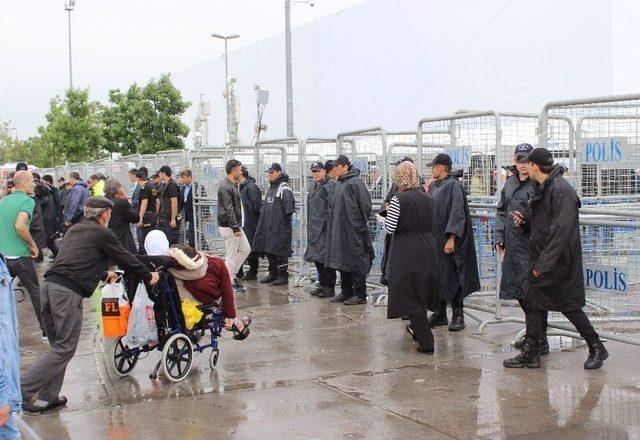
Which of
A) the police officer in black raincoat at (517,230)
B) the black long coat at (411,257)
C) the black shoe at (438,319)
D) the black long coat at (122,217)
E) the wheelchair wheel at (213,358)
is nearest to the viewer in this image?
the wheelchair wheel at (213,358)

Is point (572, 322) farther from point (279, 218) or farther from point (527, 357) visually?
point (279, 218)

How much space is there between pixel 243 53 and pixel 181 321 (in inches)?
2009

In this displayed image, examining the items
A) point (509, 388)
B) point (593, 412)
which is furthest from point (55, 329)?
Result: point (593, 412)

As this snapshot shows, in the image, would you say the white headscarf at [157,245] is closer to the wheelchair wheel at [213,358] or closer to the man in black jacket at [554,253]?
the wheelchair wheel at [213,358]

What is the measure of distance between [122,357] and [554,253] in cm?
383

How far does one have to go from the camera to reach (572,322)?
23.4 ft

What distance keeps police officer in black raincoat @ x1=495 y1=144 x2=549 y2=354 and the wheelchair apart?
2765mm

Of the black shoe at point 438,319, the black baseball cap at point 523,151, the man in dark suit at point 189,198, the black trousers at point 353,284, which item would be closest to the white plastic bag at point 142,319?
the black shoe at point 438,319

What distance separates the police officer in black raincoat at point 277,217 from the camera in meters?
12.5

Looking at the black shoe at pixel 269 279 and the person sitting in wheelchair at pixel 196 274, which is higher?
the person sitting in wheelchair at pixel 196 274

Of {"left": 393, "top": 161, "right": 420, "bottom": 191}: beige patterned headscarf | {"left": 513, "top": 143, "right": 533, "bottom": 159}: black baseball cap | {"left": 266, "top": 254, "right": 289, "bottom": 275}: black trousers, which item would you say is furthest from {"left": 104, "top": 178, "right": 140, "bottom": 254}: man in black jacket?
{"left": 513, "top": 143, "right": 533, "bottom": 159}: black baseball cap

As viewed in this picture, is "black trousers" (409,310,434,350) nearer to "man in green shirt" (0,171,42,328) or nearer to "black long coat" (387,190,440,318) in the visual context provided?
"black long coat" (387,190,440,318)

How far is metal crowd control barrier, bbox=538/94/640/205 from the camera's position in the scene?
285 inches

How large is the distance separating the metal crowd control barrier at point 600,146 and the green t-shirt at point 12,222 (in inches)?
210
